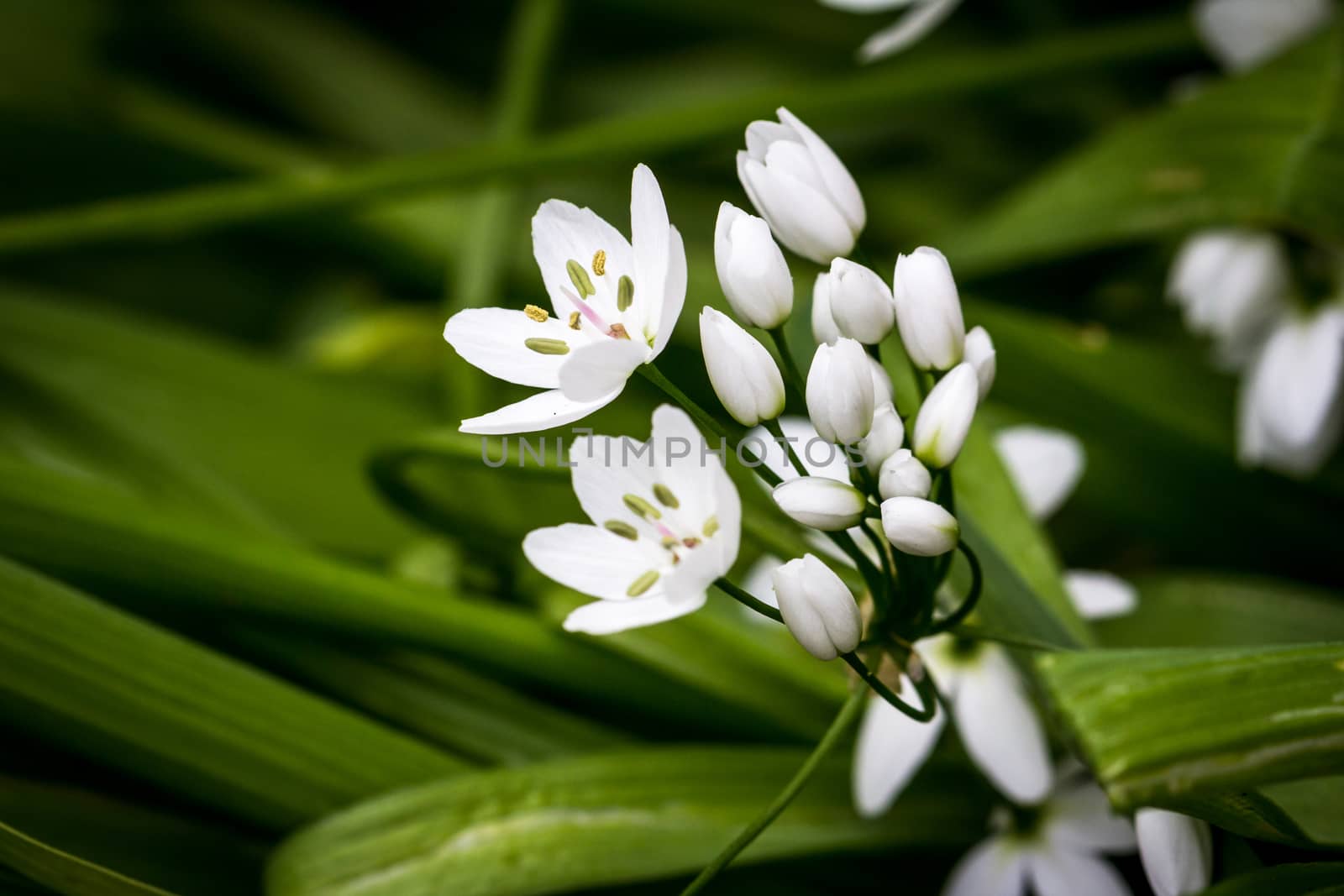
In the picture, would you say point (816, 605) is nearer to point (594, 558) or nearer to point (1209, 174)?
point (594, 558)

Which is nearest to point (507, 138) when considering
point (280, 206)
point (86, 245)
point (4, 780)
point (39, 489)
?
point (280, 206)

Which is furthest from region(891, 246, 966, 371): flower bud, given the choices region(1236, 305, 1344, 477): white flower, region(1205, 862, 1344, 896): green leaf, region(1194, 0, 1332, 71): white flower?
region(1194, 0, 1332, 71): white flower

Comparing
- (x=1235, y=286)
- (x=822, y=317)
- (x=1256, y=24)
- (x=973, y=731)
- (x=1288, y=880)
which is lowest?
(x=1288, y=880)

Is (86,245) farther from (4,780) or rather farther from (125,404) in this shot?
(4,780)

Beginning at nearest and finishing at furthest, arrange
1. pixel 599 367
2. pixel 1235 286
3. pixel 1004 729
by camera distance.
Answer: pixel 599 367 < pixel 1004 729 < pixel 1235 286

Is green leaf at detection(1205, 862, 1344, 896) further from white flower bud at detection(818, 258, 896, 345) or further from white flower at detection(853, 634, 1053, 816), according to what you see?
white flower bud at detection(818, 258, 896, 345)

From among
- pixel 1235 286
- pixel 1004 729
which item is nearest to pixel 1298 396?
pixel 1235 286

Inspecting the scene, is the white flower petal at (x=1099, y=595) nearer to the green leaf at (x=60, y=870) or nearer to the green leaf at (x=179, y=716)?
the green leaf at (x=179, y=716)
